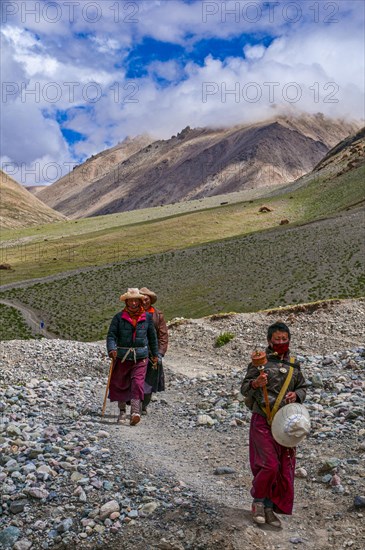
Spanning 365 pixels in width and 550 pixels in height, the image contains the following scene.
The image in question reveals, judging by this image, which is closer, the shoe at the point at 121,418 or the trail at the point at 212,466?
the trail at the point at 212,466

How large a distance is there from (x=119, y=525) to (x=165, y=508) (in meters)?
0.69

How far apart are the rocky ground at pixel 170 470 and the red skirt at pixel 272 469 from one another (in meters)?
0.38

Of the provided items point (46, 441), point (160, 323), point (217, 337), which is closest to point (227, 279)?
point (217, 337)

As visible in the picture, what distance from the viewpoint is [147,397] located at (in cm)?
1387

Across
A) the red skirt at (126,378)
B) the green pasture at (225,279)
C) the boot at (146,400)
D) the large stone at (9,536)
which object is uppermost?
the green pasture at (225,279)

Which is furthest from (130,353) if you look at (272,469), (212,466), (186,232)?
(186,232)

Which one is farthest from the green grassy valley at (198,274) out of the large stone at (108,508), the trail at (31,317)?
the large stone at (108,508)

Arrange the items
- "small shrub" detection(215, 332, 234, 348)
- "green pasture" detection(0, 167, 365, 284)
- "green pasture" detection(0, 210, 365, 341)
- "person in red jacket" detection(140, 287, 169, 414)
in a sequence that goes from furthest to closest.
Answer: "green pasture" detection(0, 167, 365, 284)
"green pasture" detection(0, 210, 365, 341)
"small shrub" detection(215, 332, 234, 348)
"person in red jacket" detection(140, 287, 169, 414)

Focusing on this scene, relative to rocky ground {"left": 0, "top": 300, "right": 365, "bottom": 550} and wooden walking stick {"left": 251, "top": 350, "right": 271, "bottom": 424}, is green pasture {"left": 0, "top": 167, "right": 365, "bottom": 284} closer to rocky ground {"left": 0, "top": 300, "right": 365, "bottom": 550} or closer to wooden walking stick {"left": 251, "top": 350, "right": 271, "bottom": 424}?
rocky ground {"left": 0, "top": 300, "right": 365, "bottom": 550}

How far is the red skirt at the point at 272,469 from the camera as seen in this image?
7.31 meters

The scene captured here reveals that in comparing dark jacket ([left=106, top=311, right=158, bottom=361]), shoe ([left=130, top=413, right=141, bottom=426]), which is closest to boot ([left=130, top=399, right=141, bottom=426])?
shoe ([left=130, top=413, right=141, bottom=426])

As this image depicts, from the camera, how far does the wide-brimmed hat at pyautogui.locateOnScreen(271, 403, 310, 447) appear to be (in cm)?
715

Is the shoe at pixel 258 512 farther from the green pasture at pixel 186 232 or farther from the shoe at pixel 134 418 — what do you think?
the green pasture at pixel 186 232

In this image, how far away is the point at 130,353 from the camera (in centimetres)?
1245
